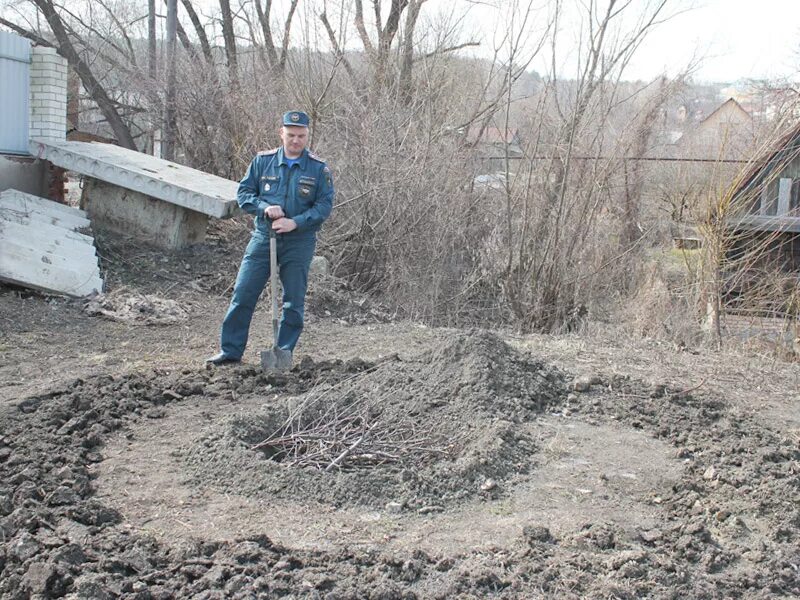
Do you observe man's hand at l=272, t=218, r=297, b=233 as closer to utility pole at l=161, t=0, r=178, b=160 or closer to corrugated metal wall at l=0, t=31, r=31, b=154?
corrugated metal wall at l=0, t=31, r=31, b=154

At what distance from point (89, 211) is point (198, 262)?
1.65m

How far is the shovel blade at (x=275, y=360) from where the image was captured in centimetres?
638

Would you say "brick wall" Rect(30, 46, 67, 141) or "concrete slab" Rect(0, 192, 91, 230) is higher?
"brick wall" Rect(30, 46, 67, 141)

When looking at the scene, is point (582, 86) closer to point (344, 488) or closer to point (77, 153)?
point (77, 153)

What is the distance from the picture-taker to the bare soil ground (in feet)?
10.8

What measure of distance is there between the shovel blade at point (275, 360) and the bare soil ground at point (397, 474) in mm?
137

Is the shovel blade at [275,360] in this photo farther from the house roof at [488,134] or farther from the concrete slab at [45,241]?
the house roof at [488,134]

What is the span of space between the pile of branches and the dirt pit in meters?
0.02

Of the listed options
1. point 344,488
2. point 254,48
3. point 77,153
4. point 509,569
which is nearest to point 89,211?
point 77,153

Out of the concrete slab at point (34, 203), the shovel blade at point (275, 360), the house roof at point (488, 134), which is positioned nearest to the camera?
the shovel blade at point (275, 360)

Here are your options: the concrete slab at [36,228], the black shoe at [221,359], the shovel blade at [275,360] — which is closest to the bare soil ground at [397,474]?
the shovel blade at [275,360]

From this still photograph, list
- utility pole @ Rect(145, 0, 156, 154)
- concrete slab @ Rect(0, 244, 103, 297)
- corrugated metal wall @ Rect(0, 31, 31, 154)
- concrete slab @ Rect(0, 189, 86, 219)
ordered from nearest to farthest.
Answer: concrete slab @ Rect(0, 244, 103, 297), concrete slab @ Rect(0, 189, 86, 219), corrugated metal wall @ Rect(0, 31, 31, 154), utility pole @ Rect(145, 0, 156, 154)

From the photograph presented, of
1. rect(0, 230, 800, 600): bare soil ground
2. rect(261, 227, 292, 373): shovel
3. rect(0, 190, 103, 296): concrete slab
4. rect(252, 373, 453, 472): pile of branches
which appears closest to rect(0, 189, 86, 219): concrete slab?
rect(0, 190, 103, 296): concrete slab

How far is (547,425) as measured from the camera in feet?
18.1
